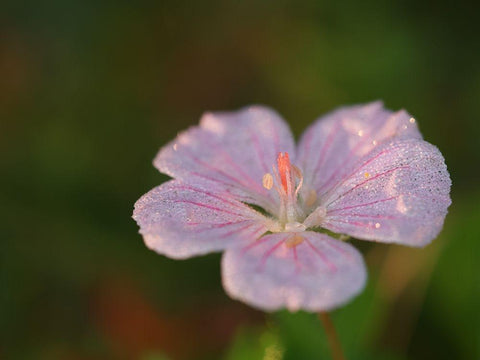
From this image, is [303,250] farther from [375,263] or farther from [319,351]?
[375,263]

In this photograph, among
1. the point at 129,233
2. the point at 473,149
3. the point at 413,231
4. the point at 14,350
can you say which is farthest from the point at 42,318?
the point at 473,149

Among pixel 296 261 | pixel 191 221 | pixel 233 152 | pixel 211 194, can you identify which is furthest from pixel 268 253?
pixel 233 152

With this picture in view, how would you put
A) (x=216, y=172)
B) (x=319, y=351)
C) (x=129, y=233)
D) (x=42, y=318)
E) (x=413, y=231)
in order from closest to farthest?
(x=413, y=231), (x=216, y=172), (x=319, y=351), (x=42, y=318), (x=129, y=233)

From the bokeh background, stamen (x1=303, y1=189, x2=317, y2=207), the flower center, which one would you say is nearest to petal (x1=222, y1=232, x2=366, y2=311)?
the flower center

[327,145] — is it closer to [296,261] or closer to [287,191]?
[287,191]

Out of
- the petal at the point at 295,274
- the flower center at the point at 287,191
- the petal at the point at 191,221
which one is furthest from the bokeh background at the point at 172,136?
the petal at the point at 295,274

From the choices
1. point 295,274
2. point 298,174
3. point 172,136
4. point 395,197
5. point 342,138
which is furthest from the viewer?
point 172,136

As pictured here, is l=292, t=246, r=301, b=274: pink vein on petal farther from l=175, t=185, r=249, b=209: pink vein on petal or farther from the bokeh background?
the bokeh background
